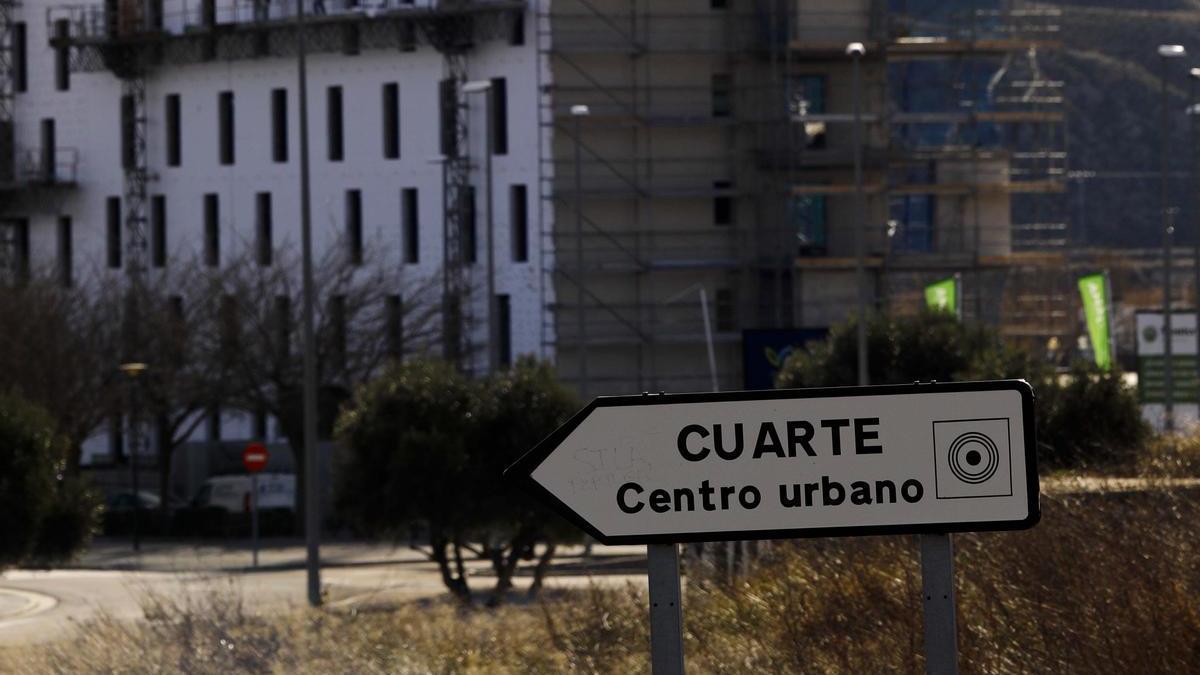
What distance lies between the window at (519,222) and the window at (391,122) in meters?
4.24

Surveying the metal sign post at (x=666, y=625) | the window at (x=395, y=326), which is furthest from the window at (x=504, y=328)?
the metal sign post at (x=666, y=625)

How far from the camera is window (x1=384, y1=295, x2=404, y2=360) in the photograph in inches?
2125

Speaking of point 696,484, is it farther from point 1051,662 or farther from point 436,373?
point 436,373

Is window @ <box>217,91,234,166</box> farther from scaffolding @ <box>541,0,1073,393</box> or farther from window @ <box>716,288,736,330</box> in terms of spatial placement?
window @ <box>716,288,736,330</box>

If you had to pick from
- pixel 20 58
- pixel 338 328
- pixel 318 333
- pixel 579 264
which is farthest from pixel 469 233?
pixel 20 58

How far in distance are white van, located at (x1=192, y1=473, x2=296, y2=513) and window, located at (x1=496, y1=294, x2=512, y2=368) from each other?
718 centimetres

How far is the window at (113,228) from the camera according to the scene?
62.9m

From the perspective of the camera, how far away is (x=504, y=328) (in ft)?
191

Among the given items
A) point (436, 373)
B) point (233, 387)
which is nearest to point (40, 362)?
point (233, 387)

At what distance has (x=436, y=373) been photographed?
87.5ft

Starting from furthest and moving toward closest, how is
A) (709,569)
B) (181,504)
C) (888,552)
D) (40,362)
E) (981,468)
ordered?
(181,504) < (40,362) < (709,569) < (888,552) < (981,468)

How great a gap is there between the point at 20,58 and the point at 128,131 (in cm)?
605

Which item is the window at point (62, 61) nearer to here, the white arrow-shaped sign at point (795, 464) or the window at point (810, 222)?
the window at point (810, 222)

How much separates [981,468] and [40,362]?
49667mm
